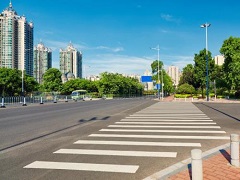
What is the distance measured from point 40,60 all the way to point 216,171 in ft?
523

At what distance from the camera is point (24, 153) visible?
20.2 feet

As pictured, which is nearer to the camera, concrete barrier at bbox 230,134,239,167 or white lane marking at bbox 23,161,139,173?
concrete barrier at bbox 230,134,239,167

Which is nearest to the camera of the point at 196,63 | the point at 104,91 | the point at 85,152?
the point at 85,152

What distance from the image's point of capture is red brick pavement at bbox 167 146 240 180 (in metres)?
4.14

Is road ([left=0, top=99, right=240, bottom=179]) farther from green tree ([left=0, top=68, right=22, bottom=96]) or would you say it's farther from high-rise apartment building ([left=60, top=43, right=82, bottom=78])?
high-rise apartment building ([left=60, top=43, right=82, bottom=78])

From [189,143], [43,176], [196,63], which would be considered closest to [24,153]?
[43,176]

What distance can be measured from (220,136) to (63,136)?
5.41 meters

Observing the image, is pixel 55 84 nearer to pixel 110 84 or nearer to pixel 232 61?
pixel 110 84

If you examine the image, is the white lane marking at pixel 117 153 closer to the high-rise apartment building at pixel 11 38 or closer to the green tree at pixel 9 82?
the green tree at pixel 9 82

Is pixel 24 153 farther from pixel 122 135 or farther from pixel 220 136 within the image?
pixel 220 136

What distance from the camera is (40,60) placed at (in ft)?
503

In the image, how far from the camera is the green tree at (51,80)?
252ft

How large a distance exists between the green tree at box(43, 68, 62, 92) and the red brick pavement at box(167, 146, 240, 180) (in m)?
75.5

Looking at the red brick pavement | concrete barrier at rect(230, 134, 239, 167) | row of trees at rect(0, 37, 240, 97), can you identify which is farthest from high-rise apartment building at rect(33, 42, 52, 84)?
concrete barrier at rect(230, 134, 239, 167)
